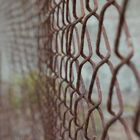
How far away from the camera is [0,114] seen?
538 centimetres

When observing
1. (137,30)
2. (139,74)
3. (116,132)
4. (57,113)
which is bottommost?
(116,132)

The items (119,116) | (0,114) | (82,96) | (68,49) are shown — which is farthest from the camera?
(0,114)

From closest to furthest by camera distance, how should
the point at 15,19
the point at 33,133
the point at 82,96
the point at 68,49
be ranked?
the point at 82,96
the point at 68,49
the point at 33,133
the point at 15,19

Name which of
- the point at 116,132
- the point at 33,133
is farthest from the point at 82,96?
the point at 116,132

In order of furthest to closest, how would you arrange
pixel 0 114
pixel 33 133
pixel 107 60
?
pixel 0 114 → pixel 33 133 → pixel 107 60

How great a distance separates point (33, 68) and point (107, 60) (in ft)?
9.14

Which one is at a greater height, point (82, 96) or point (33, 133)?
point (82, 96)

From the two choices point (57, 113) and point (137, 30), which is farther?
point (137, 30)

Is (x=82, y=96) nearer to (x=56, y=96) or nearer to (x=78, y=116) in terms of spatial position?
(x=78, y=116)

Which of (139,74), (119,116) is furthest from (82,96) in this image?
(139,74)

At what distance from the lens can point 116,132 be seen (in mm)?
4027

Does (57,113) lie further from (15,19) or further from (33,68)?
(15,19)

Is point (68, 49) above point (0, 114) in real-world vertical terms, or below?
above

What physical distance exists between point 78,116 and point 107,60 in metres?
0.63
